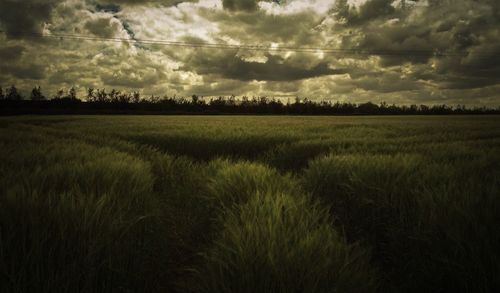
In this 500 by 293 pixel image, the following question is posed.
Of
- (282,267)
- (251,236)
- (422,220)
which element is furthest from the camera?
(422,220)

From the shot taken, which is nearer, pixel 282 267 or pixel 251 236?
pixel 282 267

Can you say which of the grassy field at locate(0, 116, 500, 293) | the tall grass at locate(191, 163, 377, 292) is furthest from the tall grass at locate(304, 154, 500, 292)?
the tall grass at locate(191, 163, 377, 292)

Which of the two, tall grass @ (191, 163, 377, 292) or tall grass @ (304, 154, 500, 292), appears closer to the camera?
tall grass @ (191, 163, 377, 292)

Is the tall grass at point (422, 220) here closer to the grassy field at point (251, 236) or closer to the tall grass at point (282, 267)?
the grassy field at point (251, 236)

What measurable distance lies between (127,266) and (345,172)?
111 inches

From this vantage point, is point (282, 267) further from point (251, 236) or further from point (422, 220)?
point (422, 220)

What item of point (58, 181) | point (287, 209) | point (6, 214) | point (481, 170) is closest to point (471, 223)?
point (287, 209)

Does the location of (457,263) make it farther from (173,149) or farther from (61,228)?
(173,149)

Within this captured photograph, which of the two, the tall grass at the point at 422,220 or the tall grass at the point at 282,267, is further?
the tall grass at the point at 422,220

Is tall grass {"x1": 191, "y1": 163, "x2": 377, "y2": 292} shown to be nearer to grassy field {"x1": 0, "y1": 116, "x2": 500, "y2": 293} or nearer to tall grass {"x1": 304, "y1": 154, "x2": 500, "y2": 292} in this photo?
grassy field {"x1": 0, "y1": 116, "x2": 500, "y2": 293}

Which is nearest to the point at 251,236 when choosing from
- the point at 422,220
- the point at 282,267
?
the point at 282,267

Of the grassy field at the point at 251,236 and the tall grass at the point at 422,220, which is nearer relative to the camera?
the grassy field at the point at 251,236

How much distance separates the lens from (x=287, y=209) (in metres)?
2.27

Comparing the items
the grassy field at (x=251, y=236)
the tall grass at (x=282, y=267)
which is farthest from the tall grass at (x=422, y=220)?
the tall grass at (x=282, y=267)
